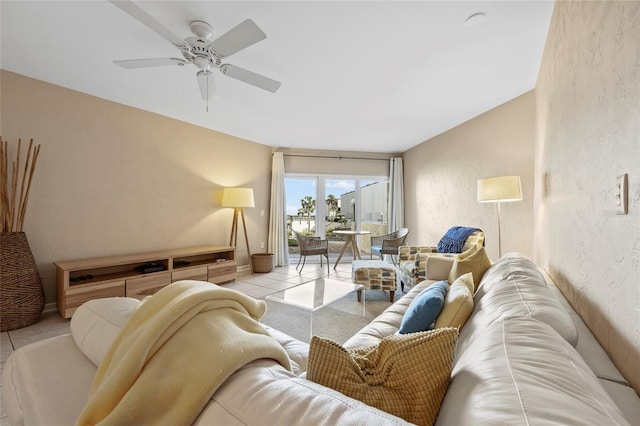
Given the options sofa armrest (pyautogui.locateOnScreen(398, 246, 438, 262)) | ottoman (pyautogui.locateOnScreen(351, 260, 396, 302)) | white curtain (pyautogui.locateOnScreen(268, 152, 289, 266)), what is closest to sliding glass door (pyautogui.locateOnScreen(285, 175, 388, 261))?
white curtain (pyautogui.locateOnScreen(268, 152, 289, 266))

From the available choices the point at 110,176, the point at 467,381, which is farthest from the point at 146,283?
the point at 467,381

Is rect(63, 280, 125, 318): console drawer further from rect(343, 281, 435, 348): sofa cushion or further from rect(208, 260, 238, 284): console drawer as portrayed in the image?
rect(343, 281, 435, 348): sofa cushion

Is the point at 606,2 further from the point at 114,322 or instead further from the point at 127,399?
the point at 114,322

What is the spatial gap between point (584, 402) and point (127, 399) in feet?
2.98

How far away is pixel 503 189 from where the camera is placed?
2.95 meters

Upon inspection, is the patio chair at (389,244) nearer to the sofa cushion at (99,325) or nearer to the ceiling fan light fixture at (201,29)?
the ceiling fan light fixture at (201,29)

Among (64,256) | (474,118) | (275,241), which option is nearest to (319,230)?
(275,241)

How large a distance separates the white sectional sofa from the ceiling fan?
5.28 feet

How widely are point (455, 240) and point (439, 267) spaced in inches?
36.3

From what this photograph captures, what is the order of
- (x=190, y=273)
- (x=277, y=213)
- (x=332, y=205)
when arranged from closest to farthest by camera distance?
(x=190, y=273) → (x=277, y=213) → (x=332, y=205)

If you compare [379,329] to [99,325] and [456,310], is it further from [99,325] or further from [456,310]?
[99,325]

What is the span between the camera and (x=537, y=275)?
1433 millimetres

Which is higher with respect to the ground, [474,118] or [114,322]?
[474,118]

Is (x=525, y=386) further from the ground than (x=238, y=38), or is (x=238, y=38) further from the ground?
(x=238, y=38)
